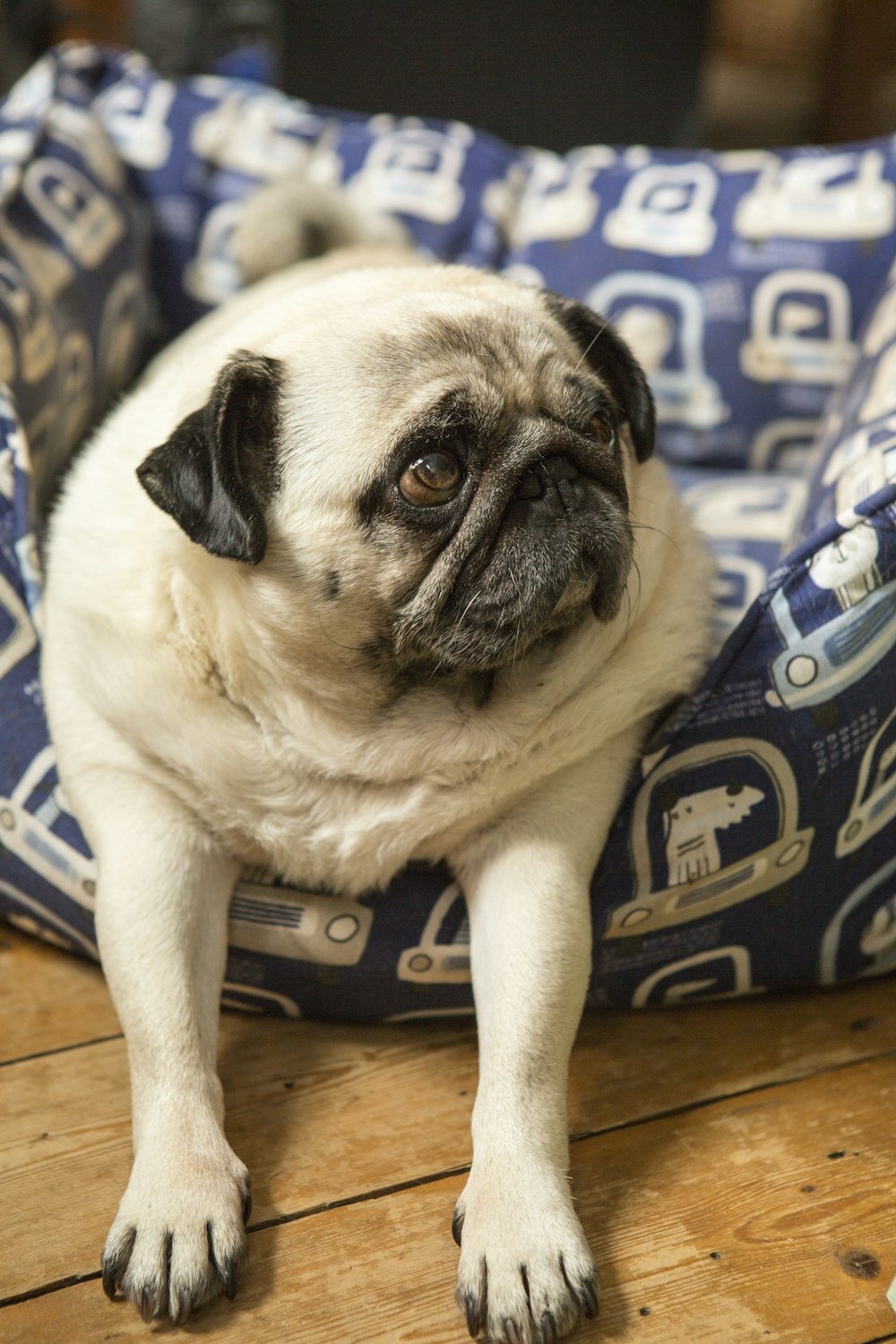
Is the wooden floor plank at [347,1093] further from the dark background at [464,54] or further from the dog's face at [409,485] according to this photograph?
the dark background at [464,54]

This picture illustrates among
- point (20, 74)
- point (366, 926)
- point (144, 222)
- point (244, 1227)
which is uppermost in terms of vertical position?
point (20, 74)

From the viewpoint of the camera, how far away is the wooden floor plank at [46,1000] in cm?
168

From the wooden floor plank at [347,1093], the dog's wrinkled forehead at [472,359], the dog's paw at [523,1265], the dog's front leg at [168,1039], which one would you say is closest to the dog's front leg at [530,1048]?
the dog's paw at [523,1265]

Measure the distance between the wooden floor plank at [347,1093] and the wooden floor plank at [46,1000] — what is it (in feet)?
0.13

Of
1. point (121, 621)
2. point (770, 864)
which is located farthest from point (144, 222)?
point (770, 864)

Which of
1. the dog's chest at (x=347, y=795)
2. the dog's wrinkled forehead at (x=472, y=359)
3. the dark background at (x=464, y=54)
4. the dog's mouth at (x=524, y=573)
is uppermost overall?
the dark background at (x=464, y=54)

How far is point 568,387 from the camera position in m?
1.50

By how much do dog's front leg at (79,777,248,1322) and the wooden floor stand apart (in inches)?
2.1

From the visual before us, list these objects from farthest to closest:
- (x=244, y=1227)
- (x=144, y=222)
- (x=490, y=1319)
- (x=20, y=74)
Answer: (x=20, y=74) → (x=144, y=222) → (x=244, y=1227) → (x=490, y=1319)

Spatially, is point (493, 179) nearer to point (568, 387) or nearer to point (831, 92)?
point (568, 387)

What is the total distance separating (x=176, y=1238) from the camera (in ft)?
4.19

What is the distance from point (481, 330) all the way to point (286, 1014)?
3.21 ft

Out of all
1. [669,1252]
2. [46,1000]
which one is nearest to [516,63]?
[46,1000]

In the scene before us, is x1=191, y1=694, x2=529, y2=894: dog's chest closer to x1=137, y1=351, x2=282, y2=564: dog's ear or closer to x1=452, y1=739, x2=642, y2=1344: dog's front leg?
x1=452, y1=739, x2=642, y2=1344: dog's front leg
